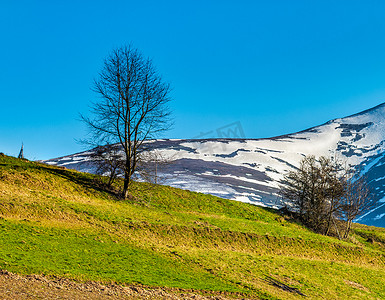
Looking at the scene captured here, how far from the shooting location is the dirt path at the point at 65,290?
12421 mm

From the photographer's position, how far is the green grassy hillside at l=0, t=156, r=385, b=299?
17.6m

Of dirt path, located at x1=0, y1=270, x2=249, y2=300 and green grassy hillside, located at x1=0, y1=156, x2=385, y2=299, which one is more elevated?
green grassy hillside, located at x1=0, y1=156, x2=385, y2=299

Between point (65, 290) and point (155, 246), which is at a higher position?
point (155, 246)

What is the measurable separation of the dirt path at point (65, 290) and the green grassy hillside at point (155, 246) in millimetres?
890

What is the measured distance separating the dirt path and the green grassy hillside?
0.89 meters

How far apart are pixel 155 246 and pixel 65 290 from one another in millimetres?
10501

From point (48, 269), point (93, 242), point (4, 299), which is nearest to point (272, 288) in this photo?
→ point (93, 242)

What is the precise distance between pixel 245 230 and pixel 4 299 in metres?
24.2

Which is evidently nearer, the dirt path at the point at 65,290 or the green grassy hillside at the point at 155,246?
the dirt path at the point at 65,290

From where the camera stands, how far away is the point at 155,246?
23.6 metres

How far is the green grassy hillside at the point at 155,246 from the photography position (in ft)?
57.8

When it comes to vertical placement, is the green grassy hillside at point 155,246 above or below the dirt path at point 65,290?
above

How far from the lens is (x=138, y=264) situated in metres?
19.1

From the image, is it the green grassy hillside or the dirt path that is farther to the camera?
the green grassy hillside
